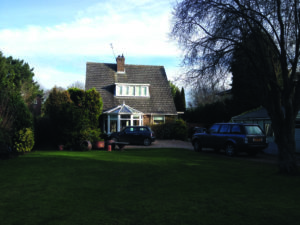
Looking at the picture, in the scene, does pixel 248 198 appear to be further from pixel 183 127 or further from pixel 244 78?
pixel 183 127

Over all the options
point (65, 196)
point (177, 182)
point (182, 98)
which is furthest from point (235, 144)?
point (182, 98)

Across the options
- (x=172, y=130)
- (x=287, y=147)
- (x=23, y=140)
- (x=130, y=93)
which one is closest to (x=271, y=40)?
(x=287, y=147)

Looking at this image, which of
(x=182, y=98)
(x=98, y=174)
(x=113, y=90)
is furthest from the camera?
(x=182, y=98)

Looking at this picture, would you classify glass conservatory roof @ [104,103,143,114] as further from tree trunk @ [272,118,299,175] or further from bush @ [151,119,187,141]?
tree trunk @ [272,118,299,175]

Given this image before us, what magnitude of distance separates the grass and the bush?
1908cm

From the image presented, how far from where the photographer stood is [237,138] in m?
16.4

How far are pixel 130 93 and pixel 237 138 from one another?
19.7 meters

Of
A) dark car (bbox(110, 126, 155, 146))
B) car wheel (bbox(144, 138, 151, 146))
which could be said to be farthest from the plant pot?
car wheel (bbox(144, 138, 151, 146))

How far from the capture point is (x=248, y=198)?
688 centimetres

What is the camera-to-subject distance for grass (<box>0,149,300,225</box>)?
17.8ft

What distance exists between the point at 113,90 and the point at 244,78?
2445 cm

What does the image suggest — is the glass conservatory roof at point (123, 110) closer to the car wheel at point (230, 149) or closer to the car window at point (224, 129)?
the car window at point (224, 129)

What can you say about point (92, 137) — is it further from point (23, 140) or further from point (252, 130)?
point (252, 130)

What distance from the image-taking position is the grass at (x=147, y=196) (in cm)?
542
